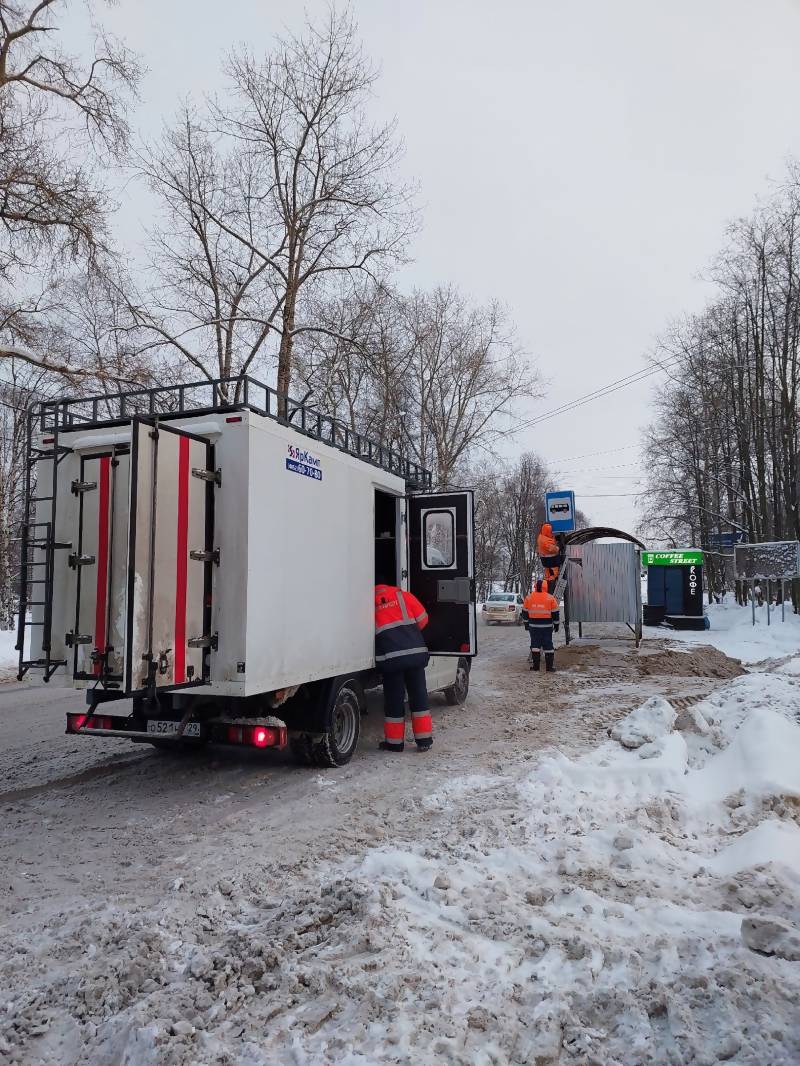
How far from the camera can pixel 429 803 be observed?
17.3 ft

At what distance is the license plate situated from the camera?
559 cm

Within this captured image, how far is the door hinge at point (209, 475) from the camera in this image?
517 centimetres

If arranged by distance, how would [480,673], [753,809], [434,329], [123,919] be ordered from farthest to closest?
[434,329], [480,673], [753,809], [123,919]

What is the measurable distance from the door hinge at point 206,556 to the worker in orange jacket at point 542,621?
8.53 meters

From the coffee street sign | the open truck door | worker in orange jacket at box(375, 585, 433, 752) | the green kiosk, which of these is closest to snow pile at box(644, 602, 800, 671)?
the green kiosk

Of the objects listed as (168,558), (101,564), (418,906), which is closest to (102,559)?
(101,564)

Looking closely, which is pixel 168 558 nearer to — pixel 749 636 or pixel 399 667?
pixel 399 667

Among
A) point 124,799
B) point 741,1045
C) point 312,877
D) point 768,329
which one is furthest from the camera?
point 768,329

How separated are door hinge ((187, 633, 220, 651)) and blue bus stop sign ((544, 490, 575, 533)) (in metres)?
9.73

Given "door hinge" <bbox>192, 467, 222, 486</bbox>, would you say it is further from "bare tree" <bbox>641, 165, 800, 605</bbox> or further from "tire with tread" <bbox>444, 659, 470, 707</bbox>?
"bare tree" <bbox>641, 165, 800, 605</bbox>

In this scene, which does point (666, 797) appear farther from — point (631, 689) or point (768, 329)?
point (768, 329)

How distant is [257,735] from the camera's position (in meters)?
5.55

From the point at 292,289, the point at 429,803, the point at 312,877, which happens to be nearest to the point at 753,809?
the point at 429,803

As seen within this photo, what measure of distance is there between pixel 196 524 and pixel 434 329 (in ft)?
92.2
